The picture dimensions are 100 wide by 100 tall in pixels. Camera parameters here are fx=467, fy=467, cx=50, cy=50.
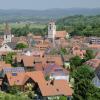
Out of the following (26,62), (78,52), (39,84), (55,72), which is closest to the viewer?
(39,84)

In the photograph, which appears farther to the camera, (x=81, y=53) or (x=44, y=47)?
(x=44, y=47)

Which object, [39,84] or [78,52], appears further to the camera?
[78,52]

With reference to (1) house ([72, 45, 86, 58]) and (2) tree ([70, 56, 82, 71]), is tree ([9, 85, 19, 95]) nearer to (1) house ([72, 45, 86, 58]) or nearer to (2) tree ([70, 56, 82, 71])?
(2) tree ([70, 56, 82, 71])

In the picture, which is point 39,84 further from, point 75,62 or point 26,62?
point 75,62

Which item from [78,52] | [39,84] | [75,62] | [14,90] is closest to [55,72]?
[39,84]

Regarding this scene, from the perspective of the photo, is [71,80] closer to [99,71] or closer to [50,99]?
[99,71]

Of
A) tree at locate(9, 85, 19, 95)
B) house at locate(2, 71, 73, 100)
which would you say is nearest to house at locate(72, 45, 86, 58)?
house at locate(2, 71, 73, 100)

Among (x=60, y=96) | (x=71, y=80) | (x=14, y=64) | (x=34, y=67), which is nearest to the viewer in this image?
(x=60, y=96)

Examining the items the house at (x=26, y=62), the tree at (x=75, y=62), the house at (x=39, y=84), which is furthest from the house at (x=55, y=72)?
the tree at (x=75, y=62)

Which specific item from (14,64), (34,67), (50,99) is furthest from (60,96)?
(14,64)
